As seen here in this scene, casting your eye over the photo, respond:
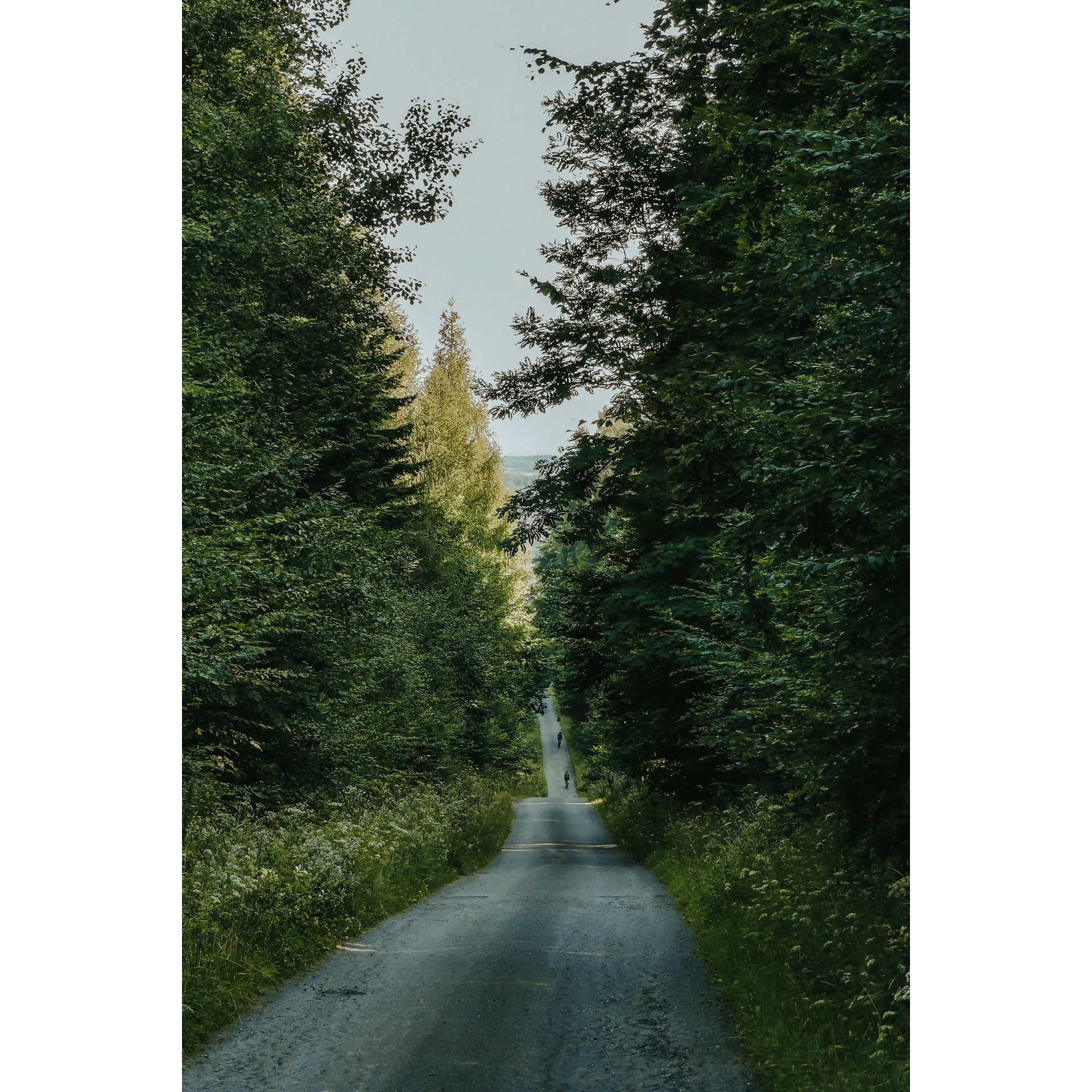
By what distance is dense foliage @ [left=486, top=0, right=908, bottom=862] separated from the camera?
5176 mm

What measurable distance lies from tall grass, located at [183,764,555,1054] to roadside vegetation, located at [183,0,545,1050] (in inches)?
1.3

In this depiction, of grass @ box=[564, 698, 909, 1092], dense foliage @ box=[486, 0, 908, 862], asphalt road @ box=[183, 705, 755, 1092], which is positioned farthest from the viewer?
asphalt road @ box=[183, 705, 755, 1092]

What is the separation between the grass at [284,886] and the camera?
307 inches

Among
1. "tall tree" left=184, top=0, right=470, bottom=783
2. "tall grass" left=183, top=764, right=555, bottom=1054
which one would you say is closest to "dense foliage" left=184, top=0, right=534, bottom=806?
"tall tree" left=184, top=0, right=470, bottom=783

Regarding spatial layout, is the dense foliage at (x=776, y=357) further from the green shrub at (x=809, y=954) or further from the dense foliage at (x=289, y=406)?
the dense foliage at (x=289, y=406)

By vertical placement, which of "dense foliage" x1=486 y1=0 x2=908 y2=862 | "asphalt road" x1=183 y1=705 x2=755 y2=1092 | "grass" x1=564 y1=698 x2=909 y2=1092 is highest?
"dense foliage" x1=486 y1=0 x2=908 y2=862


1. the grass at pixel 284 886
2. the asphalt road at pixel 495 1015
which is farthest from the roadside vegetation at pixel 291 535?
the asphalt road at pixel 495 1015

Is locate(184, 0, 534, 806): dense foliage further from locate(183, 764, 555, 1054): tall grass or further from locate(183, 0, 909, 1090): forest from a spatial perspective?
locate(183, 764, 555, 1054): tall grass

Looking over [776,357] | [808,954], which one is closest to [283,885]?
[808,954]

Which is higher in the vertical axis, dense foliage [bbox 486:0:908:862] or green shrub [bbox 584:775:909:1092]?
dense foliage [bbox 486:0:908:862]

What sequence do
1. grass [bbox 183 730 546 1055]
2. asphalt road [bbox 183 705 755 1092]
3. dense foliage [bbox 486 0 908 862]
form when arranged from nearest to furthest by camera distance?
dense foliage [bbox 486 0 908 862], asphalt road [bbox 183 705 755 1092], grass [bbox 183 730 546 1055]

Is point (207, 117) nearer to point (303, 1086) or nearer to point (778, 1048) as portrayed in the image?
point (303, 1086)

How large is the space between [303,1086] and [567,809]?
34.6 metres

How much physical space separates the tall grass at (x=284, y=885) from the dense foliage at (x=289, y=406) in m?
0.81
